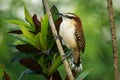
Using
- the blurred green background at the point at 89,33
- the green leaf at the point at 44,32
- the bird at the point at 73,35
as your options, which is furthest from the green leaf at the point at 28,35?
the blurred green background at the point at 89,33

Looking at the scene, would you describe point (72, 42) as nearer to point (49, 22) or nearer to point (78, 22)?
point (78, 22)

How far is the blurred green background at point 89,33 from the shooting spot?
6.46 metres

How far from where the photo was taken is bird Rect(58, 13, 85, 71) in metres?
1.88

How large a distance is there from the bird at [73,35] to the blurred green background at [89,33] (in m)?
4.10

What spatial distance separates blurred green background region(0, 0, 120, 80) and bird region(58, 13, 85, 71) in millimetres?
4099

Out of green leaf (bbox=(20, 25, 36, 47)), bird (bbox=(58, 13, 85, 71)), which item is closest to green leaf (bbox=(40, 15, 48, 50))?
green leaf (bbox=(20, 25, 36, 47))

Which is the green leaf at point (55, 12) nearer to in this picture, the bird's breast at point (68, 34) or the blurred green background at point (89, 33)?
the bird's breast at point (68, 34)

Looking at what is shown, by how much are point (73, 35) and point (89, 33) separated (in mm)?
4467

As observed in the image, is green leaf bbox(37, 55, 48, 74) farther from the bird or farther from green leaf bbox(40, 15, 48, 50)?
the bird

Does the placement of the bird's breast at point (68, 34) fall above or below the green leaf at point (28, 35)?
below

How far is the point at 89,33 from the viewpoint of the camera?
6.48 meters

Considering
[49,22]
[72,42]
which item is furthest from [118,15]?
[49,22]

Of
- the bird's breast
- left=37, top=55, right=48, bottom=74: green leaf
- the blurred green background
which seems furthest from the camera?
the blurred green background

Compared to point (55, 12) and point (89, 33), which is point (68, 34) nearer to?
point (55, 12)
